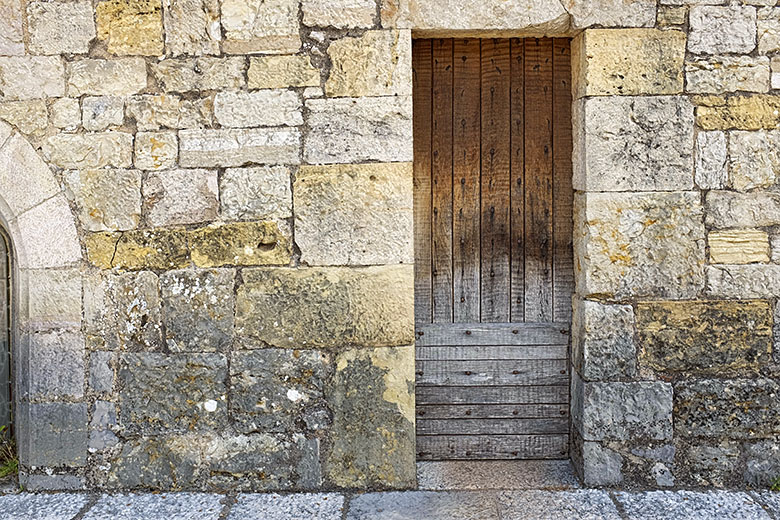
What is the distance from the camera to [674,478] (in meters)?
3.26

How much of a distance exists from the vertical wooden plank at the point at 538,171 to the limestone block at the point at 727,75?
0.63 metres

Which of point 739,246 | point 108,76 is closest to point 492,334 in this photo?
point 739,246

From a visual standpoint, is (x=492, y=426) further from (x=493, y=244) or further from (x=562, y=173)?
(x=562, y=173)

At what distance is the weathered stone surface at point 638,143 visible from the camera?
3.17 m

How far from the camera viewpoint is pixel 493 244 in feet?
11.4

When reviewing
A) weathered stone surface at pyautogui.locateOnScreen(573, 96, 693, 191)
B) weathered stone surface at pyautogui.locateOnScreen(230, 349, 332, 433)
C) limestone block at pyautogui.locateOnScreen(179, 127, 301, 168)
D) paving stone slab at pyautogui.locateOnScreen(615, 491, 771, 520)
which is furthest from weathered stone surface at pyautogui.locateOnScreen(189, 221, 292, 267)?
paving stone slab at pyautogui.locateOnScreen(615, 491, 771, 520)

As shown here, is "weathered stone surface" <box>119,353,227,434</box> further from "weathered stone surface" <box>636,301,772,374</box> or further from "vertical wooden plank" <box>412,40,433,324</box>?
"weathered stone surface" <box>636,301,772,374</box>

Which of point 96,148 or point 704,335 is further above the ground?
point 96,148

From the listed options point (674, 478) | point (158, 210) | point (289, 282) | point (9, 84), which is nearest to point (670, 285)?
point (674, 478)

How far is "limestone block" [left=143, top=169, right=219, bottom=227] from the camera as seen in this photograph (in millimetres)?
3203

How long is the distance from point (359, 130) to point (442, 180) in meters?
0.52

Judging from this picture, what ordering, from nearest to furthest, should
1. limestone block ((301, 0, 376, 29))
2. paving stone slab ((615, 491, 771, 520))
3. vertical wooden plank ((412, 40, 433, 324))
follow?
paving stone slab ((615, 491, 771, 520)) → limestone block ((301, 0, 376, 29)) → vertical wooden plank ((412, 40, 433, 324))

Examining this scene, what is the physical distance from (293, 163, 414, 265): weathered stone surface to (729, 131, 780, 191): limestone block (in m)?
1.42

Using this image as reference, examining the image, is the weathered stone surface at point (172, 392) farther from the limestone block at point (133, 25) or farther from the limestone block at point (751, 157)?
the limestone block at point (751, 157)
